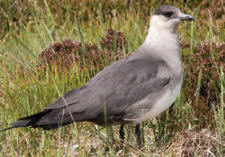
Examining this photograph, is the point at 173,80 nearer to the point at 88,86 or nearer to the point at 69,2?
the point at 88,86

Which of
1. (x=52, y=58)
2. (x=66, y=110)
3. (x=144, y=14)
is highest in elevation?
(x=144, y=14)

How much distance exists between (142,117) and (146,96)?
0.19 metres

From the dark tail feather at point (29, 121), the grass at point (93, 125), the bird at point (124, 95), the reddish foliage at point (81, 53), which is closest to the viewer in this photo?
the dark tail feather at point (29, 121)

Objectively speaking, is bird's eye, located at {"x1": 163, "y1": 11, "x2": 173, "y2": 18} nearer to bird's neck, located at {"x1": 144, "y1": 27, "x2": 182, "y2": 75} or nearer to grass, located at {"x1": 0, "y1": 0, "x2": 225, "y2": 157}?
bird's neck, located at {"x1": 144, "y1": 27, "x2": 182, "y2": 75}

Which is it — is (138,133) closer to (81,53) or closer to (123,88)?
(123,88)

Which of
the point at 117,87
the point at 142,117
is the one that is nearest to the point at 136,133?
the point at 142,117

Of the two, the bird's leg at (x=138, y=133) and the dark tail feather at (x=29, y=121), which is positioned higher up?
the dark tail feather at (x=29, y=121)

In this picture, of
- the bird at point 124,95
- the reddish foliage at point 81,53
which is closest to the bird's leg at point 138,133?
the bird at point 124,95

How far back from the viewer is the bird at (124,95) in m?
3.73

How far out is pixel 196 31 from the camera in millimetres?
6152

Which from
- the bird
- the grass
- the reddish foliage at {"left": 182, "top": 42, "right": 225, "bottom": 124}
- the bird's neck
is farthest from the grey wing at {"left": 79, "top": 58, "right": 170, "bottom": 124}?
the reddish foliage at {"left": 182, "top": 42, "right": 225, "bottom": 124}

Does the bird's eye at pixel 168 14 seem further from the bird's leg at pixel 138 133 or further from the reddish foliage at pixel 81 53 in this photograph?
the bird's leg at pixel 138 133

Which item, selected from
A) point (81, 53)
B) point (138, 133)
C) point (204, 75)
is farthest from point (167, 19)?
point (81, 53)

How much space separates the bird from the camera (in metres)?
3.73
